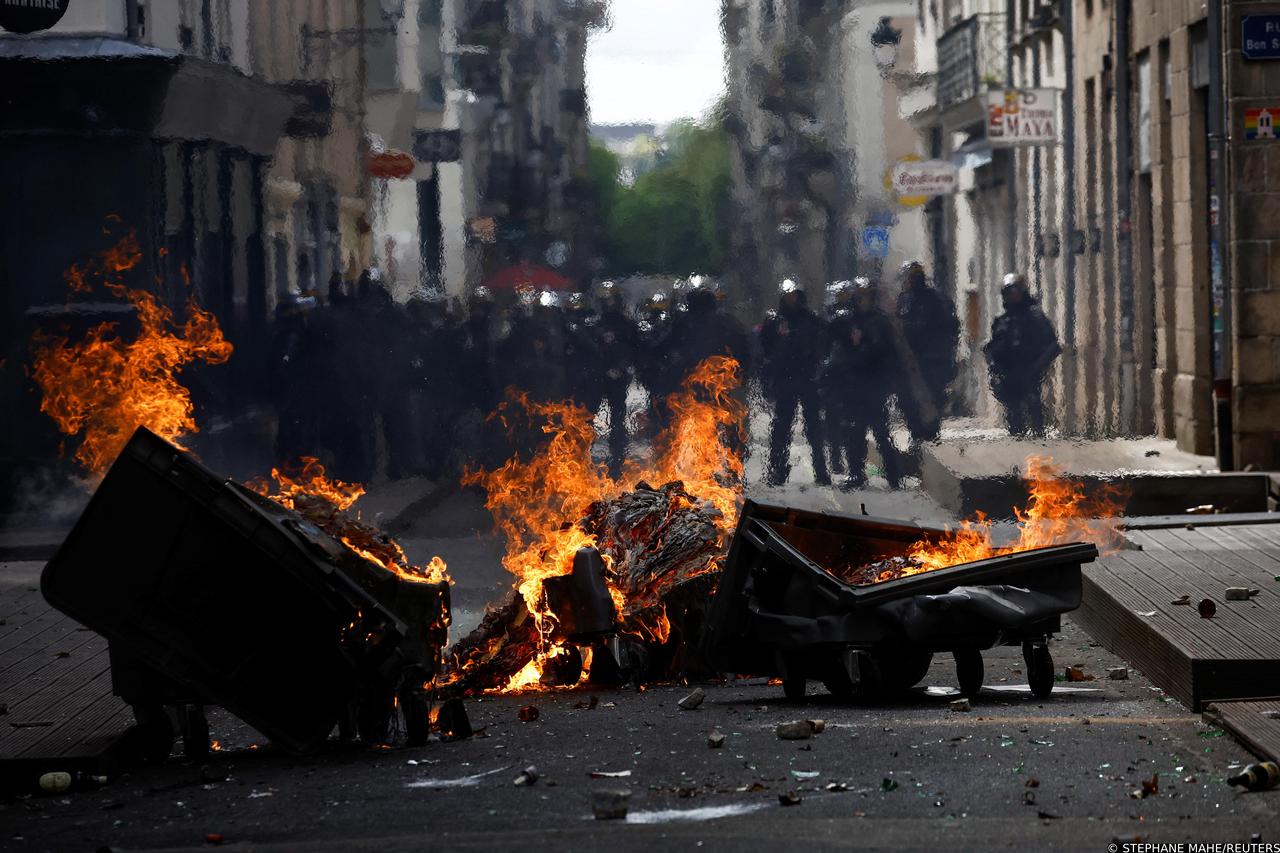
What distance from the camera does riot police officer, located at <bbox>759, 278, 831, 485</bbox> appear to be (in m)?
20.2

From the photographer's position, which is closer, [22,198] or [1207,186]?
[1207,186]

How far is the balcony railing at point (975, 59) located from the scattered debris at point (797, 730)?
848 inches

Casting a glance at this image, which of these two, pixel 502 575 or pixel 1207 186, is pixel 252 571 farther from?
pixel 1207 186

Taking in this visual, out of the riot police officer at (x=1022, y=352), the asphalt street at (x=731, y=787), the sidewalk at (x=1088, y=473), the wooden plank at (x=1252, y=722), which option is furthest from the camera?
the riot police officer at (x=1022, y=352)

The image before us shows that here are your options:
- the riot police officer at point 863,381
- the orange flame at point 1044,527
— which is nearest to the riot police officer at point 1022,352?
the riot police officer at point 863,381

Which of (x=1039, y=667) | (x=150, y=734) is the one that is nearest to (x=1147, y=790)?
(x=1039, y=667)

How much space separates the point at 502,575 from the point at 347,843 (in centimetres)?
781

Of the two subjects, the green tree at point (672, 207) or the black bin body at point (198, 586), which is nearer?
the black bin body at point (198, 586)

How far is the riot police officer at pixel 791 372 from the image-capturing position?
20.2 m

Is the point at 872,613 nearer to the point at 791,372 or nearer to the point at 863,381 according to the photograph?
the point at 863,381

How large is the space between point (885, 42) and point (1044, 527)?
15.0 metres

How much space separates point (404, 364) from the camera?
2161 cm

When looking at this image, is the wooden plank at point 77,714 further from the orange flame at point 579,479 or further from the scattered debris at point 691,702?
the scattered debris at point 691,702

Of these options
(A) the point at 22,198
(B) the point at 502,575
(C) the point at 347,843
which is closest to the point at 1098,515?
(B) the point at 502,575
